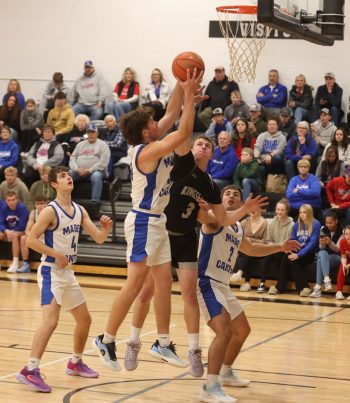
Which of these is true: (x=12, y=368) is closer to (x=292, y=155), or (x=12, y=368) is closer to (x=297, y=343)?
(x=297, y=343)

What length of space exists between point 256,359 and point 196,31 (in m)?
12.9

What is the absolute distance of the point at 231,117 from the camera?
18.2 m

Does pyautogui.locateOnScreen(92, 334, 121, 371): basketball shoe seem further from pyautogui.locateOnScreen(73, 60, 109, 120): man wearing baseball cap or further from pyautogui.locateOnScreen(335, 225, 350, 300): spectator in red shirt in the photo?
pyautogui.locateOnScreen(73, 60, 109, 120): man wearing baseball cap

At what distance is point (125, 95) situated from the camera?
1970cm

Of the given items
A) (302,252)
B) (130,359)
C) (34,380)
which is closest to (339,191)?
(302,252)

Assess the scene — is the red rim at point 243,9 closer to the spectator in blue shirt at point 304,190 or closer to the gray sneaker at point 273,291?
the spectator in blue shirt at point 304,190

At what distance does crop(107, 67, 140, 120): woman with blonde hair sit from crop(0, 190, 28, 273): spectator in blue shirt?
4210 millimetres

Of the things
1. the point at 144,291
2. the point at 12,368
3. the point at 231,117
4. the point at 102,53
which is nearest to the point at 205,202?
the point at 144,291

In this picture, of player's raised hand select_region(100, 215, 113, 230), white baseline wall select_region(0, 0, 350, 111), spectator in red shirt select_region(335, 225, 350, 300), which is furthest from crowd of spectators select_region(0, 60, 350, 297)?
player's raised hand select_region(100, 215, 113, 230)

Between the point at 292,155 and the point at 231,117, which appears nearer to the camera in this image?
the point at 292,155

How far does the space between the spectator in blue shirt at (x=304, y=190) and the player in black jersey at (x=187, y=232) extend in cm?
816

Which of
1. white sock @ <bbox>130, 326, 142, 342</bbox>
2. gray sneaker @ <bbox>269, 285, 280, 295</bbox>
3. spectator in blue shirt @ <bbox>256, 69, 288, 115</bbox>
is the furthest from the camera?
spectator in blue shirt @ <bbox>256, 69, 288, 115</bbox>

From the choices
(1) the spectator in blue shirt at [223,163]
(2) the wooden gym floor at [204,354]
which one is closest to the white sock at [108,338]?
(2) the wooden gym floor at [204,354]

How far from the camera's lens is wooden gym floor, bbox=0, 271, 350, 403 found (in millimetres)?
6547
